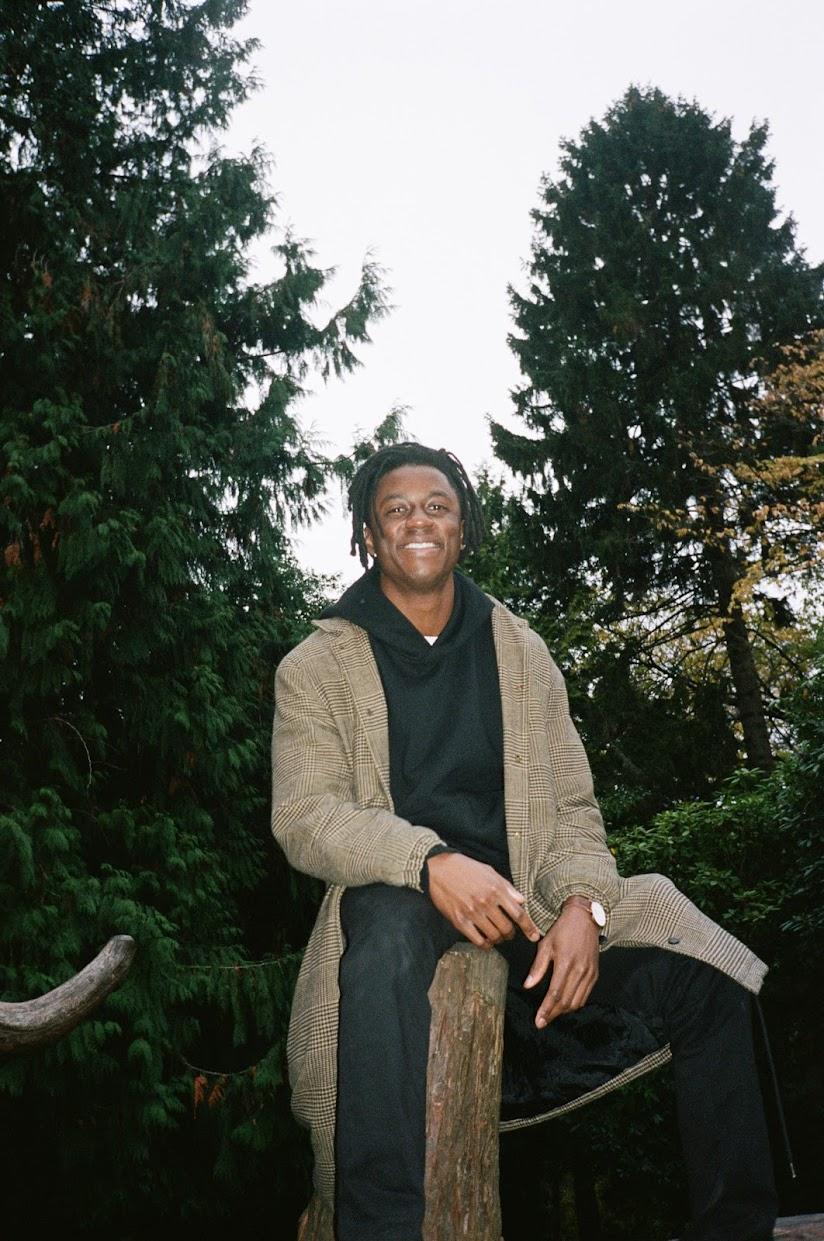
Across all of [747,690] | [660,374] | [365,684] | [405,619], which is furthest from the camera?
[660,374]

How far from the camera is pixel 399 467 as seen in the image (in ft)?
9.40

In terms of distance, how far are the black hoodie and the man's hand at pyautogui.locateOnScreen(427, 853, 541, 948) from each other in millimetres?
375

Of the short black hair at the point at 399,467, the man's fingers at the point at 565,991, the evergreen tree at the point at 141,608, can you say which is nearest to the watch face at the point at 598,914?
the man's fingers at the point at 565,991

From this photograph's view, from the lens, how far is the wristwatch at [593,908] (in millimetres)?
2266

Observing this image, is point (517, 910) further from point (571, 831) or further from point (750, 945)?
point (750, 945)

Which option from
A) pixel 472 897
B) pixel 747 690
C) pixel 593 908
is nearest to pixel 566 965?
pixel 593 908

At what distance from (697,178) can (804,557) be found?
27.1ft

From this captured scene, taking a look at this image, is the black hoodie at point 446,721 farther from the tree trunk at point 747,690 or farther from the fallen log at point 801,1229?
the tree trunk at point 747,690

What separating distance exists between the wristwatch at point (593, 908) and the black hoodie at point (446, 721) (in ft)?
0.73

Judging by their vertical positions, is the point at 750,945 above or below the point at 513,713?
below

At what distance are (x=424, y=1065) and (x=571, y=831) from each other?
0.81 metres

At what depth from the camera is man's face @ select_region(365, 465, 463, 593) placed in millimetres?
2695

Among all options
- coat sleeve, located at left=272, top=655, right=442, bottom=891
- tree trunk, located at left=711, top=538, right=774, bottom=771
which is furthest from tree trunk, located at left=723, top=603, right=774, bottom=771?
coat sleeve, located at left=272, top=655, right=442, bottom=891

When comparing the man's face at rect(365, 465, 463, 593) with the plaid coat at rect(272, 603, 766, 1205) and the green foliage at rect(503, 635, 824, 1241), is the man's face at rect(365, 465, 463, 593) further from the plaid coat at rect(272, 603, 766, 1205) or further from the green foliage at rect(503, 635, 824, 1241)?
the green foliage at rect(503, 635, 824, 1241)
